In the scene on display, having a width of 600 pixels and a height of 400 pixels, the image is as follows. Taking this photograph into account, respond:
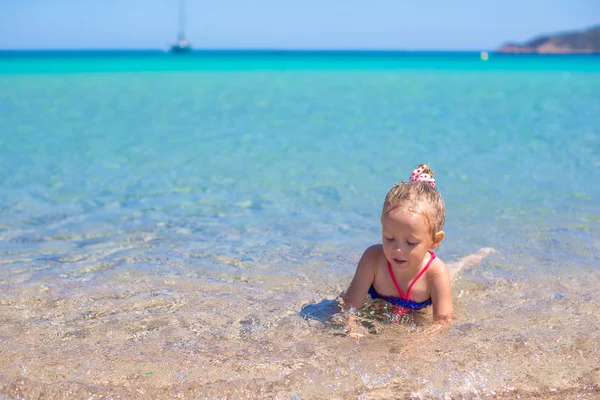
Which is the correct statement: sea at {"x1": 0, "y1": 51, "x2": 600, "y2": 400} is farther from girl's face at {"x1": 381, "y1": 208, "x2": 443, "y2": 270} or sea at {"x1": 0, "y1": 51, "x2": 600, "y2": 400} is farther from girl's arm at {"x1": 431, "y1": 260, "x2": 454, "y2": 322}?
girl's face at {"x1": 381, "y1": 208, "x2": 443, "y2": 270}

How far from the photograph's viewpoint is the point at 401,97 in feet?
60.1

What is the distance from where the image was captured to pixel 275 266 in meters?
4.40

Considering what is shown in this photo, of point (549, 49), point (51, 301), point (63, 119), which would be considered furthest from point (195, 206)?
point (549, 49)

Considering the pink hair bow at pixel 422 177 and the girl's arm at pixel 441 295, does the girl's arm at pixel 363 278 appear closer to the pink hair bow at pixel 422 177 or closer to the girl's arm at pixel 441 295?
the girl's arm at pixel 441 295

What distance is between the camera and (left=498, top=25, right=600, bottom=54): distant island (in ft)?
299

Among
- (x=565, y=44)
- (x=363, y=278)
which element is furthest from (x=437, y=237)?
(x=565, y=44)

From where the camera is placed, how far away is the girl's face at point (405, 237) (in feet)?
9.80

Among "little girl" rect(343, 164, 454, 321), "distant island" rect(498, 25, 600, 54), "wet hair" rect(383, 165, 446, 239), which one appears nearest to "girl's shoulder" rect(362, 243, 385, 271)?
"little girl" rect(343, 164, 454, 321)

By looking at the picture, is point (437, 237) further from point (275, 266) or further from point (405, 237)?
point (275, 266)

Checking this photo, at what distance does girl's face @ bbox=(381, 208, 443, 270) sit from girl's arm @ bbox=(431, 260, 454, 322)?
205 millimetres

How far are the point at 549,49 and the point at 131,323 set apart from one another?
356ft

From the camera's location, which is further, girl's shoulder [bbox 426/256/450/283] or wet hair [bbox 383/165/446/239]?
girl's shoulder [bbox 426/256/450/283]

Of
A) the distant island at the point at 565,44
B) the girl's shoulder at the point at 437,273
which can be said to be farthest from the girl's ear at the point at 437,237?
the distant island at the point at 565,44

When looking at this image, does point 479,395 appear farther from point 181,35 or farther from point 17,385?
point 181,35
